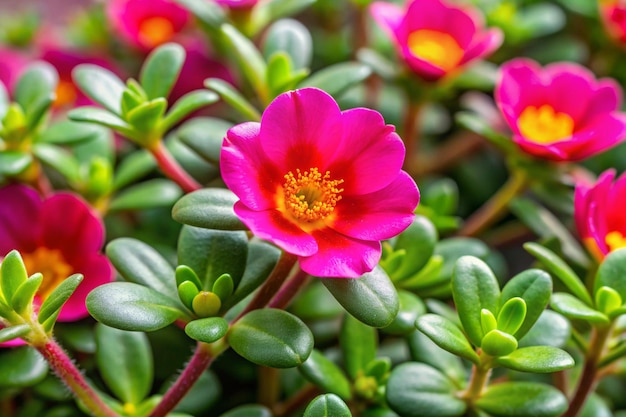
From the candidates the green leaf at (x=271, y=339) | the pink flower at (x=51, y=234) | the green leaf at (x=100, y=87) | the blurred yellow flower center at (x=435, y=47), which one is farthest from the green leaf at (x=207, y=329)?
the blurred yellow flower center at (x=435, y=47)

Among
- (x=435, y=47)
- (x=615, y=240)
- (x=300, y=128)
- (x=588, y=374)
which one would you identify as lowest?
(x=588, y=374)

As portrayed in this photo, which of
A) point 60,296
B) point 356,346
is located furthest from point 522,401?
point 60,296

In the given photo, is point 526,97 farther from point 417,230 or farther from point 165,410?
point 165,410

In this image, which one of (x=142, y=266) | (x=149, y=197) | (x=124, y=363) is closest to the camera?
(x=142, y=266)

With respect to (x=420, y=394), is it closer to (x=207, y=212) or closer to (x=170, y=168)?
(x=207, y=212)

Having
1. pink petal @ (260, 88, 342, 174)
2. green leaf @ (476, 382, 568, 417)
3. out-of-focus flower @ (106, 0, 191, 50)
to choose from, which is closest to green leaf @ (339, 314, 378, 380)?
green leaf @ (476, 382, 568, 417)

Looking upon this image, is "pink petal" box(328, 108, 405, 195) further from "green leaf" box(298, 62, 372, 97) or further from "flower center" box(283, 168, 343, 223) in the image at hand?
"green leaf" box(298, 62, 372, 97)

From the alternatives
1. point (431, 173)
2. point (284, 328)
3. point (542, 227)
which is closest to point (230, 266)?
point (284, 328)
